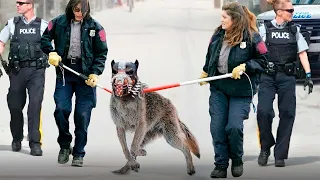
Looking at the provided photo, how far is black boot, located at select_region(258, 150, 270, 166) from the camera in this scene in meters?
11.1

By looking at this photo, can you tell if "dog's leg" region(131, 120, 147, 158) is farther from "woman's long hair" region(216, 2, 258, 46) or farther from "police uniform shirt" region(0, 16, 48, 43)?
"police uniform shirt" region(0, 16, 48, 43)

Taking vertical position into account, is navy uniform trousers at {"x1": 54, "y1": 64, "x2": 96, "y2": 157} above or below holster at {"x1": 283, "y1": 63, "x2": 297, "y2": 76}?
below

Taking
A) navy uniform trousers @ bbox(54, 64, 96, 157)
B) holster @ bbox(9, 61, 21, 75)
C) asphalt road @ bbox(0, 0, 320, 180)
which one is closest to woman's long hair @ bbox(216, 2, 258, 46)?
navy uniform trousers @ bbox(54, 64, 96, 157)

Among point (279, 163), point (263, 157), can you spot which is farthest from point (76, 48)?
point (279, 163)

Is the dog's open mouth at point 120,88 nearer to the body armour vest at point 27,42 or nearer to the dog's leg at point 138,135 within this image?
the dog's leg at point 138,135

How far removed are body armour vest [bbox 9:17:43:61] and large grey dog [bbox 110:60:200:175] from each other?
1744 millimetres

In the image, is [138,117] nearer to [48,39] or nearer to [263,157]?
[48,39]

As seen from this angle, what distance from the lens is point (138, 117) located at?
1005cm

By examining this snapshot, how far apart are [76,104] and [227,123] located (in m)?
1.40

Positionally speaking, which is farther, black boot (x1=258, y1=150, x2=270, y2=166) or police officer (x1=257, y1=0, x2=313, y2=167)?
black boot (x1=258, y1=150, x2=270, y2=166)

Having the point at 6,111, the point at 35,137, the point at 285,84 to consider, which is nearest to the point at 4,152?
the point at 35,137

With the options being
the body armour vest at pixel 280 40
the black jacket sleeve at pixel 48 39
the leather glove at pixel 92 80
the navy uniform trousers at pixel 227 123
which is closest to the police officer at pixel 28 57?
the black jacket sleeve at pixel 48 39

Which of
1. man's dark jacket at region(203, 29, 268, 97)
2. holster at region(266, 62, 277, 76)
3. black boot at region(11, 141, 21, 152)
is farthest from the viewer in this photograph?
black boot at region(11, 141, 21, 152)

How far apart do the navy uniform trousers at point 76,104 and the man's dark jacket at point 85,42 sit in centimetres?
11
